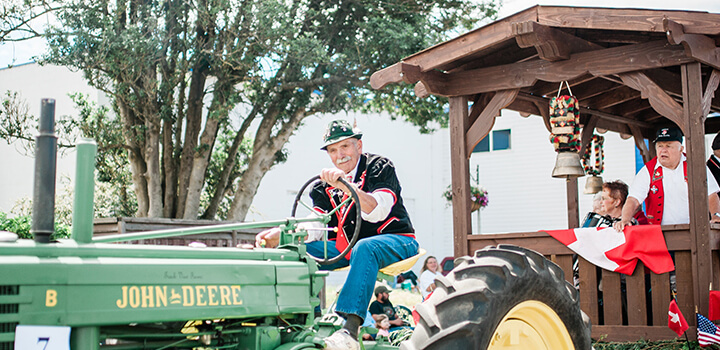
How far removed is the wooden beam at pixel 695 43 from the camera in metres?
6.27

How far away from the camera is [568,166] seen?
780cm

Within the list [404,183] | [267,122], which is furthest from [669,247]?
[404,183]

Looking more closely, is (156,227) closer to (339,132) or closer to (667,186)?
(667,186)

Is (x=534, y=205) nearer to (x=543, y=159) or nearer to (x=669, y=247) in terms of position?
(x=543, y=159)

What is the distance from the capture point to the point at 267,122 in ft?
50.6

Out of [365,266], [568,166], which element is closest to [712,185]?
[568,166]

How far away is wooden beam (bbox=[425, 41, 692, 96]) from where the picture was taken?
6.88 metres

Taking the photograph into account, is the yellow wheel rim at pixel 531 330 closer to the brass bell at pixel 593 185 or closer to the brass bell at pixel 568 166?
the brass bell at pixel 568 166

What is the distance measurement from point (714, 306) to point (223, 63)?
395 inches

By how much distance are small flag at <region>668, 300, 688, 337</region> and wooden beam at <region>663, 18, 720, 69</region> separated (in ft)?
7.25

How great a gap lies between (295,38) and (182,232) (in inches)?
446

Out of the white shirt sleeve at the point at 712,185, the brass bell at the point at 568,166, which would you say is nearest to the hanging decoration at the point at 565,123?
the brass bell at the point at 568,166

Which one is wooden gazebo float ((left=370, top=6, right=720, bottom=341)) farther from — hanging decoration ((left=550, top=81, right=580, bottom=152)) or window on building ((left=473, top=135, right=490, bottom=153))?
window on building ((left=473, top=135, right=490, bottom=153))

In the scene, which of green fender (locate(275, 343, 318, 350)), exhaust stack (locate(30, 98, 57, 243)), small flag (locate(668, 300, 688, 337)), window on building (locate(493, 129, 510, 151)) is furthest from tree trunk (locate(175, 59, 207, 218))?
exhaust stack (locate(30, 98, 57, 243))
